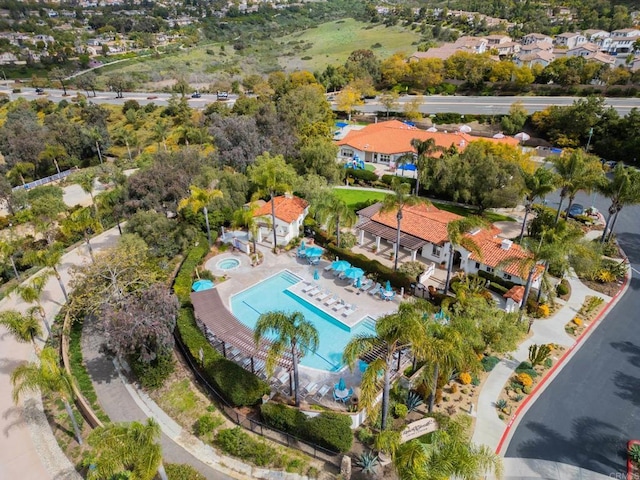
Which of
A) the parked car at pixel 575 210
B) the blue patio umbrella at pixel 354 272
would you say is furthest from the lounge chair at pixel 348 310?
the parked car at pixel 575 210

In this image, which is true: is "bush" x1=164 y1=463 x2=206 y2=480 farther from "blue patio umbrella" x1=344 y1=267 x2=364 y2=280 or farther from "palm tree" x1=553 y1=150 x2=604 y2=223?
"palm tree" x1=553 y1=150 x2=604 y2=223

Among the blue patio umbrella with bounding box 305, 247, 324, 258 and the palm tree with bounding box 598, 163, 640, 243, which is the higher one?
the palm tree with bounding box 598, 163, 640, 243

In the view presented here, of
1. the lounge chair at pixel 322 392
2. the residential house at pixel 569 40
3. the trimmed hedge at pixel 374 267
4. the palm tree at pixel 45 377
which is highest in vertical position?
the residential house at pixel 569 40

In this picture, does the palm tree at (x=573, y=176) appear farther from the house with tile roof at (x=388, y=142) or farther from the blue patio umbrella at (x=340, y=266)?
the house with tile roof at (x=388, y=142)

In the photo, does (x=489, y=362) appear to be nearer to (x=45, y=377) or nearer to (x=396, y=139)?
(x=45, y=377)

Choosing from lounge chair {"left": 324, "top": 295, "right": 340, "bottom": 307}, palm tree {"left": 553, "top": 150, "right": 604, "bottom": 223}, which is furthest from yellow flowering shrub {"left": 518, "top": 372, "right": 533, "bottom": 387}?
palm tree {"left": 553, "top": 150, "right": 604, "bottom": 223}

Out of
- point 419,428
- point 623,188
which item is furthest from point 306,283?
point 623,188
